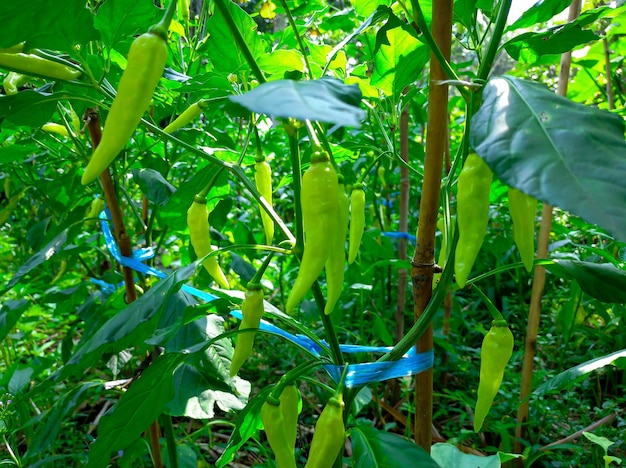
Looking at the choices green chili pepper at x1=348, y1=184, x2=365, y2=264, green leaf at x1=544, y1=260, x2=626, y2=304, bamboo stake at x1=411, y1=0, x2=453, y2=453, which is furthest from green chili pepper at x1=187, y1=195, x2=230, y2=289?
green leaf at x1=544, y1=260, x2=626, y2=304

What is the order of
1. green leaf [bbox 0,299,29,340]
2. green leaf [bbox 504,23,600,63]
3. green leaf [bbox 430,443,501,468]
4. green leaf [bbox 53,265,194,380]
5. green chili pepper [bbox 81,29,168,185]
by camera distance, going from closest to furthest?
green chili pepper [bbox 81,29,168,185] → green leaf [bbox 53,265,194,380] → green leaf [bbox 504,23,600,63] → green leaf [bbox 430,443,501,468] → green leaf [bbox 0,299,29,340]

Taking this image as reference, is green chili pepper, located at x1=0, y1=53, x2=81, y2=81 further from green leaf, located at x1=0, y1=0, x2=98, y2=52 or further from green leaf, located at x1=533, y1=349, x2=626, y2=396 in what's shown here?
green leaf, located at x1=533, y1=349, x2=626, y2=396

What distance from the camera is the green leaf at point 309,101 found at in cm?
40

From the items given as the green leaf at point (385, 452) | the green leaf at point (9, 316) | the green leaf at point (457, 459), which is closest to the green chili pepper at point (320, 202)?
the green leaf at point (385, 452)

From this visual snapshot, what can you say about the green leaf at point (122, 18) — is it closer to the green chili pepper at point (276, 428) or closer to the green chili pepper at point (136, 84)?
the green chili pepper at point (136, 84)

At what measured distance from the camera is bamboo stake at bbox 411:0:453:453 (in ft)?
2.54

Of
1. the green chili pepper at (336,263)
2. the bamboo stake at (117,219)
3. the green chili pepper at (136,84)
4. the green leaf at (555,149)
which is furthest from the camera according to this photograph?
the bamboo stake at (117,219)

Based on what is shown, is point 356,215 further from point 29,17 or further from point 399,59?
point 29,17

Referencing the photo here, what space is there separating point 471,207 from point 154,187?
2.61 ft

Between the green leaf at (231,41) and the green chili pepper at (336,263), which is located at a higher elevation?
the green leaf at (231,41)

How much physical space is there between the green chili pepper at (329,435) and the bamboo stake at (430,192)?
0.24 m

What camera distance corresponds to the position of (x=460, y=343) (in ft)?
7.58

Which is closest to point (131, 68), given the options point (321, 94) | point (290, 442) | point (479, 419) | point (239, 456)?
point (321, 94)

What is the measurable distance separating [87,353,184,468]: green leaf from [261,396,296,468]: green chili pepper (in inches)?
7.8
